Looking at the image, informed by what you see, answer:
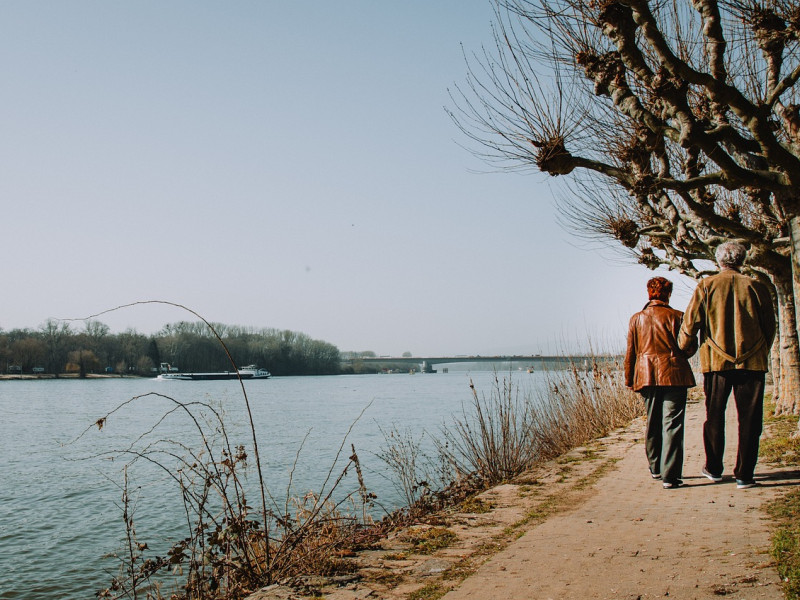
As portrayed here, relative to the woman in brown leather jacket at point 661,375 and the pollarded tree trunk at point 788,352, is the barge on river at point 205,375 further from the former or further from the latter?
the woman in brown leather jacket at point 661,375

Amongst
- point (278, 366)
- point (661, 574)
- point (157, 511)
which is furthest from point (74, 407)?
point (278, 366)

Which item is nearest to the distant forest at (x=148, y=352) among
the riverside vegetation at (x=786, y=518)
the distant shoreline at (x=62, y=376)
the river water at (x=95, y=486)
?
the distant shoreline at (x=62, y=376)

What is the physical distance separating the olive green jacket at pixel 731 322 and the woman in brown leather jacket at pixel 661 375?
221 mm

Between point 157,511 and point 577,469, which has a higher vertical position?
point 577,469

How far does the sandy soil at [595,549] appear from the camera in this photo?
333 centimetres

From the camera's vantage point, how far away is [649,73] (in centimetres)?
689

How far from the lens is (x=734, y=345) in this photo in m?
5.54

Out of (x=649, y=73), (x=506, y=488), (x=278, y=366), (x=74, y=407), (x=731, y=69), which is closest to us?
(x=506, y=488)

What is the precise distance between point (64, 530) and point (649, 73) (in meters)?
10.5

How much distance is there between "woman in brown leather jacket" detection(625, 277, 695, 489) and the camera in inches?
230

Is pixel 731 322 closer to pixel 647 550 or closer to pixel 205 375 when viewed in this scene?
pixel 647 550

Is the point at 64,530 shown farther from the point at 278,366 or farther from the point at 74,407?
the point at 278,366

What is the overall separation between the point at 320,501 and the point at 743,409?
5200 mm

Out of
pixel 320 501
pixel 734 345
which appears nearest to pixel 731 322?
pixel 734 345
